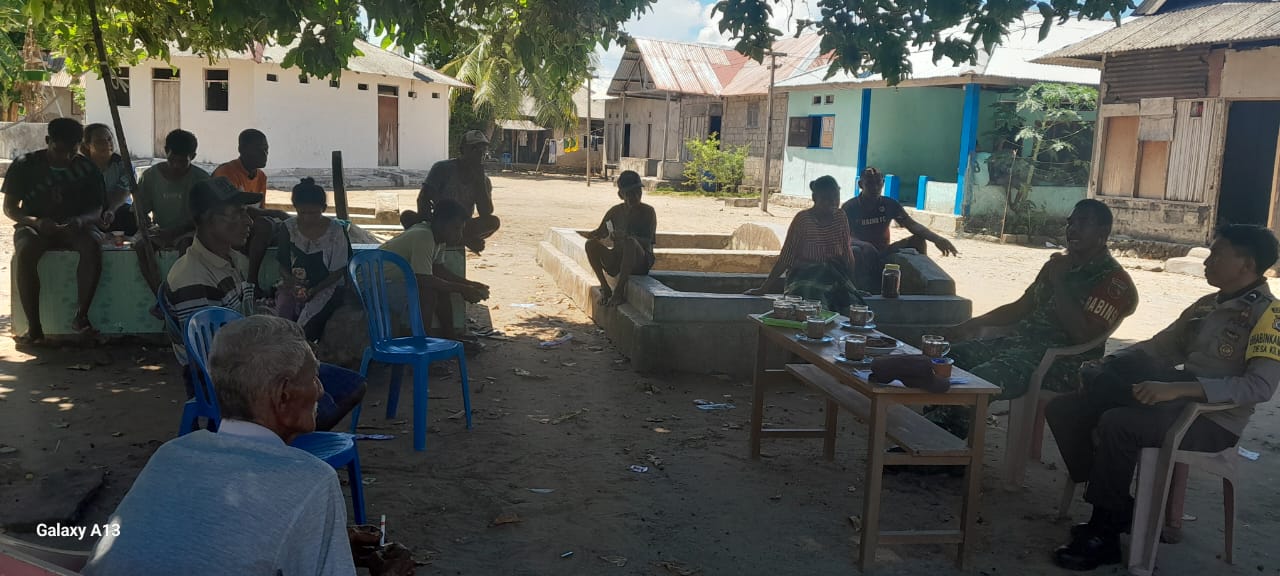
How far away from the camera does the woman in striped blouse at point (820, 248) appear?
6.97m

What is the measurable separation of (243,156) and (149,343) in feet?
5.32

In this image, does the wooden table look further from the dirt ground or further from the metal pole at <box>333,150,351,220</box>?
the metal pole at <box>333,150,351,220</box>

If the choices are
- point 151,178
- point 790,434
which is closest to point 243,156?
point 151,178

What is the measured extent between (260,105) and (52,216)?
1826cm

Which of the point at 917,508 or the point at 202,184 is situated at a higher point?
the point at 202,184

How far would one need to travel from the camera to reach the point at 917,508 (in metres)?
4.55

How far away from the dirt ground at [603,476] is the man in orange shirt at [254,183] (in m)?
1.01

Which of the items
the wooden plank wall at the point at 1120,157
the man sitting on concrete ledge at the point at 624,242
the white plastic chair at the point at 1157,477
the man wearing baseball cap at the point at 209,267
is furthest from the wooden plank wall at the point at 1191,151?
the man wearing baseball cap at the point at 209,267

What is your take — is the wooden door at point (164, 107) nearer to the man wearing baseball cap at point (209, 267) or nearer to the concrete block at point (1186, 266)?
the man wearing baseball cap at point (209, 267)

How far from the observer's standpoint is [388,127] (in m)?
28.1

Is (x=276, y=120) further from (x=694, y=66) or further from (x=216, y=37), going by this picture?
(x=216, y=37)

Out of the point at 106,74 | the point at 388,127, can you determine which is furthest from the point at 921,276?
the point at 388,127

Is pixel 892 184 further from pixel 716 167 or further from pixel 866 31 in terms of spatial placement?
pixel 866 31

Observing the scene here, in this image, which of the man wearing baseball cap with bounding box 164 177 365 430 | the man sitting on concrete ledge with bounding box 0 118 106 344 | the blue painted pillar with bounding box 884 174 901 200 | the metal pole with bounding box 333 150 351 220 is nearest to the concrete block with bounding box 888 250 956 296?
the metal pole with bounding box 333 150 351 220
